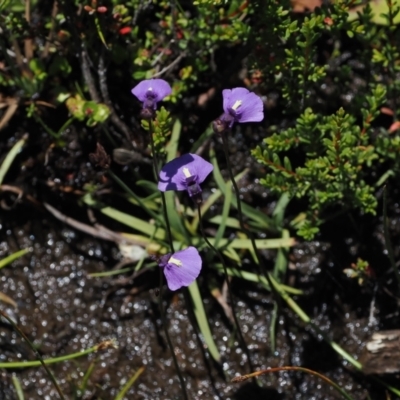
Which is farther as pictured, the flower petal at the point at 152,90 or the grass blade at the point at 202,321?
the grass blade at the point at 202,321

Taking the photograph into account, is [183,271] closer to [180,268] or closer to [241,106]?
[180,268]

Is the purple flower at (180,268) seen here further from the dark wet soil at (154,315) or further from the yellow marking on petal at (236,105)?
the dark wet soil at (154,315)

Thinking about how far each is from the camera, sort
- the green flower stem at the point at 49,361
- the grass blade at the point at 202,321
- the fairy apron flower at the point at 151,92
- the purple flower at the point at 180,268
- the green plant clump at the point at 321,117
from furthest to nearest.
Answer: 1. the grass blade at the point at 202,321
2. the green flower stem at the point at 49,361
3. the green plant clump at the point at 321,117
4. the fairy apron flower at the point at 151,92
5. the purple flower at the point at 180,268

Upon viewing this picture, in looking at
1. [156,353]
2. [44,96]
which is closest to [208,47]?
[44,96]

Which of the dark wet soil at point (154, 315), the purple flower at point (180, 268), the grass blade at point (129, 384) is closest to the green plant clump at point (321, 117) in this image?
the dark wet soil at point (154, 315)

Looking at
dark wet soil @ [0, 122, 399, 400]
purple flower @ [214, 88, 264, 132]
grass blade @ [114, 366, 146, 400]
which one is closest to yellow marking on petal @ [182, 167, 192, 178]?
purple flower @ [214, 88, 264, 132]

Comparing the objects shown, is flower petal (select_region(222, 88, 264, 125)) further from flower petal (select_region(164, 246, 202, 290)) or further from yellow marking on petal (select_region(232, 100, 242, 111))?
flower petal (select_region(164, 246, 202, 290))
